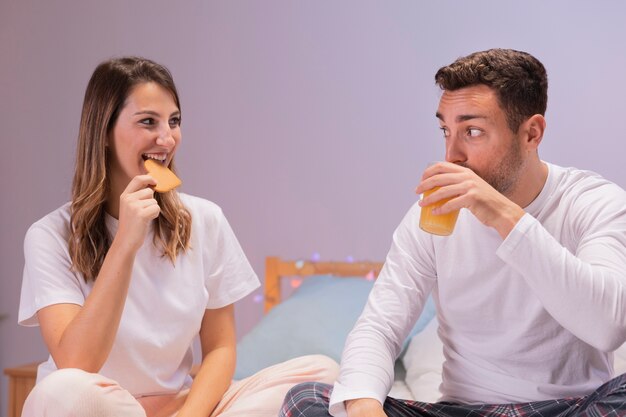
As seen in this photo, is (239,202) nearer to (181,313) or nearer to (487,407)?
(181,313)

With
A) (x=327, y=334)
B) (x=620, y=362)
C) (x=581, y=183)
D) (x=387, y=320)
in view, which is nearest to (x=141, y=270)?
(x=387, y=320)

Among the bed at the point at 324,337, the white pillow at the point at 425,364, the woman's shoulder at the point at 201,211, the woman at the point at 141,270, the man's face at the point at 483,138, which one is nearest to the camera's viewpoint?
the man's face at the point at 483,138

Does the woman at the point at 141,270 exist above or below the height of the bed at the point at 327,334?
above

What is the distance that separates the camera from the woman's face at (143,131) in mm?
1812

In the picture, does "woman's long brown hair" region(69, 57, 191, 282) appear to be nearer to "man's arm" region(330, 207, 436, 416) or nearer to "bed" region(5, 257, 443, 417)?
"man's arm" region(330, 207, 436, 416)

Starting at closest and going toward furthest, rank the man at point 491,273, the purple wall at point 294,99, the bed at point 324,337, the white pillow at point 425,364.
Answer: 1. the man at point 491,273
2. the white pillow at point 425,364
3. the bed at point 324,337
4. the purple wall at point 294,99

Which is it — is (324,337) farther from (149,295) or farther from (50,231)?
(50,231)

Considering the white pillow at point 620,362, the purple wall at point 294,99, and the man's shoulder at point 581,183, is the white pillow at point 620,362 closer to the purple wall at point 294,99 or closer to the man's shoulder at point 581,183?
the man's shoulder at point 581,183

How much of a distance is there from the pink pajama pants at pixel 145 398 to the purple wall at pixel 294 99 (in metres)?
1.19

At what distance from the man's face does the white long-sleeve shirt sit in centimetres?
9

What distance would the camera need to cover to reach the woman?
5.63 feet


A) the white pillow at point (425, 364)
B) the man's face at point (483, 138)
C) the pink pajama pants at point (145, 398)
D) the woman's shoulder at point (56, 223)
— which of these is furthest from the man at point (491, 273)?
the woman's shoulder at point (56, 223)

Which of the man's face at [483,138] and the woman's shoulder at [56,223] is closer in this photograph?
the man's face at [483,138]

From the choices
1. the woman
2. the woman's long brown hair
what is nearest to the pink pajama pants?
the woman
